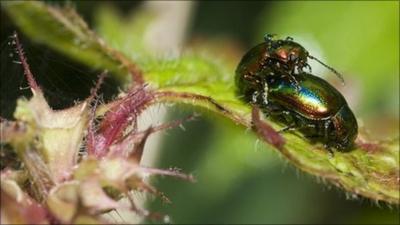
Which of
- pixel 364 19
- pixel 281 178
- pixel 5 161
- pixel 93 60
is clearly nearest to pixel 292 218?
pixel 281 178

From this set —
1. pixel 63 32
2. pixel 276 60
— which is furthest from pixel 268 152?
pixel 276 60

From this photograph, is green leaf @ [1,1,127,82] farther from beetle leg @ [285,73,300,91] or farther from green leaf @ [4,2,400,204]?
beetle leg @ [285,73,300,91]

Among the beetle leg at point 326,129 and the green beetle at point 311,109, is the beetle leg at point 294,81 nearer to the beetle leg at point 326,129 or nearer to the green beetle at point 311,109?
the green beetle at point 311,109

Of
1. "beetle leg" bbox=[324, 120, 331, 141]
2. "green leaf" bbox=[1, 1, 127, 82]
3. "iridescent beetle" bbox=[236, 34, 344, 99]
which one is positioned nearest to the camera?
"beetle leg" bbox=[324, 120, 331, 141]

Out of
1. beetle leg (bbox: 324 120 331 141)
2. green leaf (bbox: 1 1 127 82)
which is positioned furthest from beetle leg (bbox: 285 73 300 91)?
green leaf (bbox: 1 1 127 82)

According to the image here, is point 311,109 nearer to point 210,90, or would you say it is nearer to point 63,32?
point 210,90

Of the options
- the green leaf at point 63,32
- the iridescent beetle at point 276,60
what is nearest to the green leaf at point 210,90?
the green leaf at point 63,32

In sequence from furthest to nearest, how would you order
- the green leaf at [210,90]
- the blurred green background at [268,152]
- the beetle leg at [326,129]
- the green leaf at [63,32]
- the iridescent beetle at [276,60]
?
the blurred green background at [268,152]
the green leaf at [63,32]
the iridescent beetle at [276,60]
the beetle leg at [326,129]
the green leaf at [210,90]
